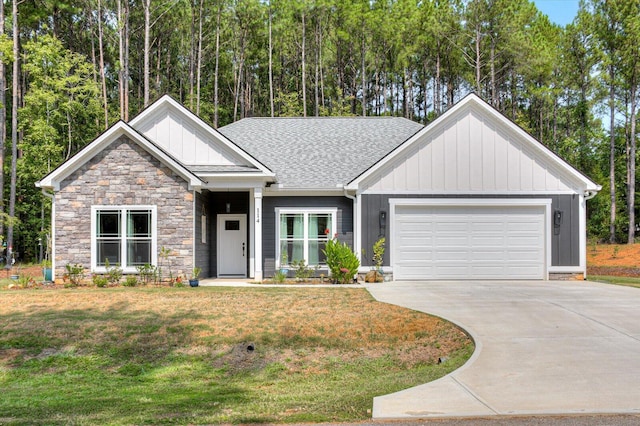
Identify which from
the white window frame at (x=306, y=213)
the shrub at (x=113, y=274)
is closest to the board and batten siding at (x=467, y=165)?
the white window frame at (x=306, y=213)

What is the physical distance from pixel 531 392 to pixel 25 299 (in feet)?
35.3

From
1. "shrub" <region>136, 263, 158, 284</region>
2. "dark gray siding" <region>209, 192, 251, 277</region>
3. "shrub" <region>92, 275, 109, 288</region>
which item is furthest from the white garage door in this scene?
"shrub" <region>92, 275, 109, 288</region>

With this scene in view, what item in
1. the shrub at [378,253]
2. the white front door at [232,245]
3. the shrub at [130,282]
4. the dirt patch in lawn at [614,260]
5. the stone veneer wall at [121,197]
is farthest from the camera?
the dirt patch in lawn at [614,260]

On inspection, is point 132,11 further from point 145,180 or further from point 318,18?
point 145,180

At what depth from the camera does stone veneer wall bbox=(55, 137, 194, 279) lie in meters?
15.3

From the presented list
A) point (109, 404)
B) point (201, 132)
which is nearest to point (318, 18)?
point (201, 132)

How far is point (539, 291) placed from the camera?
13320mm

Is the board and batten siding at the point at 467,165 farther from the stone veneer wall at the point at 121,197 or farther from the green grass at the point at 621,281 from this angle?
the stone veneer wall at the point at 121,197

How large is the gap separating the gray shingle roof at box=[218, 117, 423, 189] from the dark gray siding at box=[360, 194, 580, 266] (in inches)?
49.7

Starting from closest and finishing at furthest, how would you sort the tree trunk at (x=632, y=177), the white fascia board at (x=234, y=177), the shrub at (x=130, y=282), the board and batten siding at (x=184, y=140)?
the shrub at (x=130, y=282) → the white fascia board at (x=234, y=177) → the board and batten siding at (x=184, y=140) → the tree trunk at (x=632, y=177)

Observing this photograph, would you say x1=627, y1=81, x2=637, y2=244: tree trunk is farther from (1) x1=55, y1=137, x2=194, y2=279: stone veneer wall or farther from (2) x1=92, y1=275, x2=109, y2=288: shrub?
(2) x1=92, y1=275, x2=109, y2=288: shrub

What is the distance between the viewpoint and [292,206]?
17.1 meters

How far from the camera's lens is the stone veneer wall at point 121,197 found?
15258mm

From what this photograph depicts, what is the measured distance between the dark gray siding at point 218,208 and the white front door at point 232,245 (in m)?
0.13
